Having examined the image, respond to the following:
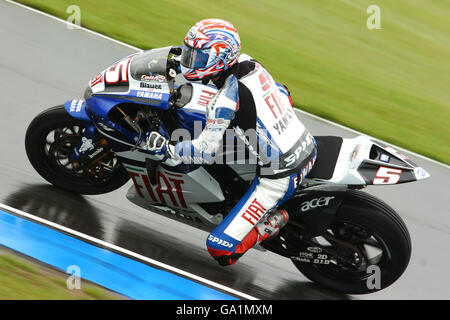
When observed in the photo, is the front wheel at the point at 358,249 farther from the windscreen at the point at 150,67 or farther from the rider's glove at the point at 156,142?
the windscreen at the point at 150,67

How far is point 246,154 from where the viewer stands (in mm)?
4938

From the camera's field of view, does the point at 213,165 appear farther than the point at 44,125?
No

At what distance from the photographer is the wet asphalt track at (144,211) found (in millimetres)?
5531

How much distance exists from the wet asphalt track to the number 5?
123 centimetres

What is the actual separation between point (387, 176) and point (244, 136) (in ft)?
3.75

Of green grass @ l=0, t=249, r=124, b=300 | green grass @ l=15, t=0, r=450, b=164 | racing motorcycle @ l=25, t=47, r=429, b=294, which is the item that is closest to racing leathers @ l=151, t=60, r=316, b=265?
racing motorcycle @ l=25, t=47, r=429, b=294

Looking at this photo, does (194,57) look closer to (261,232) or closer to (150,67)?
(150,67)

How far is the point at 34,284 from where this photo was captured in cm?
464

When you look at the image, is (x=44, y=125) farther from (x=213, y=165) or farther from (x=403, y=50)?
(x=403, y=50)

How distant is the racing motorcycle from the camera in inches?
192

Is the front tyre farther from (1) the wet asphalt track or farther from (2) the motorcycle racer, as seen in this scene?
(2) the motorcycle racer

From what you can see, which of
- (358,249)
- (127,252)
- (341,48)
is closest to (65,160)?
(127,252)
